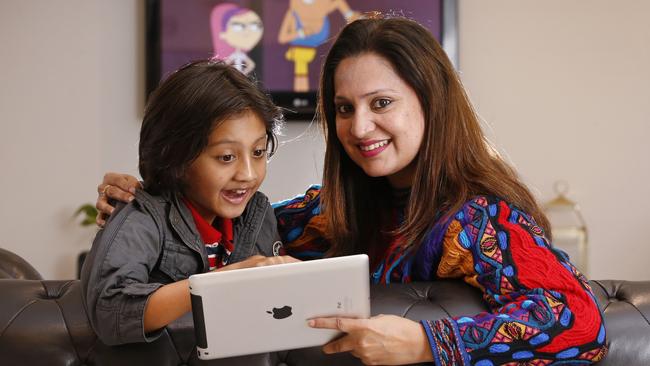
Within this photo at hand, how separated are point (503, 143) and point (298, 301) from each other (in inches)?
134

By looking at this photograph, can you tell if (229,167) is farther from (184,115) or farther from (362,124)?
(362,124)

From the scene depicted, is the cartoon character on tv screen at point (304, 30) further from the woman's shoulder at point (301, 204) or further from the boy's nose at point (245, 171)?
the boy's nose at point (245, 171)

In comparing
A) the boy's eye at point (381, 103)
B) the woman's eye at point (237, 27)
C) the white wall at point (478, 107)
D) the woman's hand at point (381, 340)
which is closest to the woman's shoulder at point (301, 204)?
the boy's eye at point (381, 103)

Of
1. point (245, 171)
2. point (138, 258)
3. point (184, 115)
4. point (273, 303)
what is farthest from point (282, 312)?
point (184, 115)

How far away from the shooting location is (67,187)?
451 centimetres

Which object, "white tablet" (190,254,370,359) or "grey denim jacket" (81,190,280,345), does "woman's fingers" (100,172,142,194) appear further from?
"white tablet" (190,254,370,359)

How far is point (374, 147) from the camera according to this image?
6.31 ft

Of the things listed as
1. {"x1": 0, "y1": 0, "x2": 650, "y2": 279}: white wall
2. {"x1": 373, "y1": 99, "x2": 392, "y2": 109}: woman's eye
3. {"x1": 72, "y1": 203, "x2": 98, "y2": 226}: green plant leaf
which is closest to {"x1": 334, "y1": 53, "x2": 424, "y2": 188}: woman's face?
{"x1": 373, "y1": 99, "x2": 392, "y2": 109}: woman's eye

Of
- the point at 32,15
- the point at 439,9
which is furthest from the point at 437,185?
the point at 32,15

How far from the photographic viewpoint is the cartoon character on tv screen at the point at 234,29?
4.50 meters

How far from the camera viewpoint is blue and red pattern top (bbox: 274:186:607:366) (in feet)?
4.91

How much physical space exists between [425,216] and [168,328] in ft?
1.95

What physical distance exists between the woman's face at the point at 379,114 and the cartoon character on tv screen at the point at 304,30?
2630 millimetres

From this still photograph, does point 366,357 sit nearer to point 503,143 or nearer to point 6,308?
point 6,308
